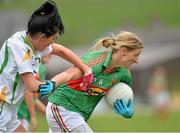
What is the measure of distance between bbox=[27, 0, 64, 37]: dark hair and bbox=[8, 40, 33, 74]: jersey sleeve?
0.14 metres

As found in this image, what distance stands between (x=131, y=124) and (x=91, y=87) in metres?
9.85

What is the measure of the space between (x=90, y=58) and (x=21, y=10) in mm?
18299

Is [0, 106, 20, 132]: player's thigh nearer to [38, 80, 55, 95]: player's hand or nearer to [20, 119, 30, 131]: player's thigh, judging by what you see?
[38, 80, 55, 95]: player's hand

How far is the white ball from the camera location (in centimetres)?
650

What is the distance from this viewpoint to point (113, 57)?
252 inches

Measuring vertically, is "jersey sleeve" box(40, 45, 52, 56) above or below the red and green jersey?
above

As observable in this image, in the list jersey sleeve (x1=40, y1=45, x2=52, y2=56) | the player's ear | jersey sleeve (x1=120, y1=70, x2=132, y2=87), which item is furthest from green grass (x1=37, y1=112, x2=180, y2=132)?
jersey sleeve (x1=40, y1=45, x2=52, y2=56)

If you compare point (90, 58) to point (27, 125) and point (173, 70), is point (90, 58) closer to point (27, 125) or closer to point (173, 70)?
point (27, 125)

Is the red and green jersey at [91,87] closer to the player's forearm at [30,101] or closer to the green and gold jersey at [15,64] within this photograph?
the green and gold jersey at [15,64]

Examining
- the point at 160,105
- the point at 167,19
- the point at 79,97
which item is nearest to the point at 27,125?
the point at 79,97

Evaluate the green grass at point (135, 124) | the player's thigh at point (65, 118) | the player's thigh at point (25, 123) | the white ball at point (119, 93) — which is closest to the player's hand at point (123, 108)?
the white ball at point (119, 93)

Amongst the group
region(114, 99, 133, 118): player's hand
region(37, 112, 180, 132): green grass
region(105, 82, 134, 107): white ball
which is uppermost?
region(105, 82, 134, 107): white ball

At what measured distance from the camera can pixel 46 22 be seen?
18.0ft

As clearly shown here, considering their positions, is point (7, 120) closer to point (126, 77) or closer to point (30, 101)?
point (126, 77)
